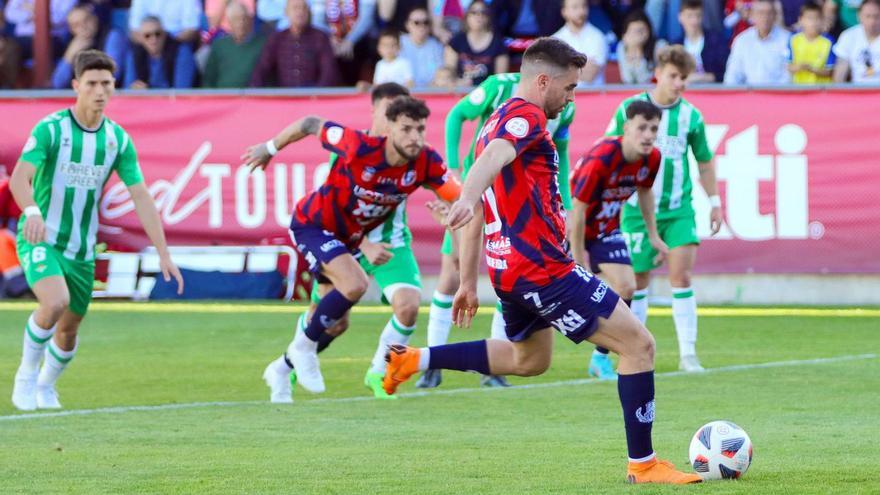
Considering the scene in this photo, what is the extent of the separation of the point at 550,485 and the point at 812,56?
39.2ft

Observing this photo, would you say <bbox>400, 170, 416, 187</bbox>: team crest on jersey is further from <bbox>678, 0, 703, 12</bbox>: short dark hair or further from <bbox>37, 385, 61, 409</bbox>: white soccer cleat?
<bbox>678, 0, 703, 12</bbox>: short dark hair

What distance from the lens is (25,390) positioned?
10.3 meters

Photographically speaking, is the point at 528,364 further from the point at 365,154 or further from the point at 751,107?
the point at 751,107

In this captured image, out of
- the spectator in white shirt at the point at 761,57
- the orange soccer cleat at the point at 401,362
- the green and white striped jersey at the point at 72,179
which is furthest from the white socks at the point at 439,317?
the spectator in white shirt at the point at 761,57

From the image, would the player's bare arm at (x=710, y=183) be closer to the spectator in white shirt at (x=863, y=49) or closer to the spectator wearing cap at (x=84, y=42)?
the spectator in white shirt at (x=863, y=49)

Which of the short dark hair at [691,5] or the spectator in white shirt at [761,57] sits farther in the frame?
the short dark hair at [691,5]

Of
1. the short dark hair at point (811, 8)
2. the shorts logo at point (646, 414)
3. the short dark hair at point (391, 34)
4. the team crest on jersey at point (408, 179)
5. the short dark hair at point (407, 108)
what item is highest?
the short dark hair at point (811, 8)

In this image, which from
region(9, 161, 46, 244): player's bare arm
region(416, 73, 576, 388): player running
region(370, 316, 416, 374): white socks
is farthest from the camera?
region(416, 73, 576, 388): player running

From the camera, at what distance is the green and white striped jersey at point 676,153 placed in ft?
39.6

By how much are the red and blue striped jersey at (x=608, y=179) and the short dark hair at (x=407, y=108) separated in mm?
1438

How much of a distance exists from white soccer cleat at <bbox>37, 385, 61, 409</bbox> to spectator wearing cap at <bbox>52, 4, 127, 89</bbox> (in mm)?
9810

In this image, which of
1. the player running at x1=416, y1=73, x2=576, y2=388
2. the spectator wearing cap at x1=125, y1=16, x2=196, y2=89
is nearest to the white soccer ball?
the player running at x1=416, y1=73, x2=576, y2=388

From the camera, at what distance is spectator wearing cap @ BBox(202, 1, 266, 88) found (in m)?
19.4

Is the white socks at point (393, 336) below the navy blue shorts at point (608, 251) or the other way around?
below
